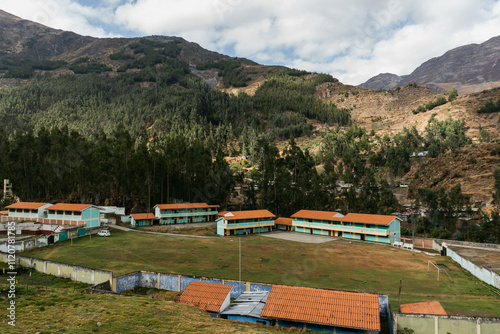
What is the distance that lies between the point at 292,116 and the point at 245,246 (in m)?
157

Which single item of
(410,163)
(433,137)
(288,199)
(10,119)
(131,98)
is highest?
(131,98)

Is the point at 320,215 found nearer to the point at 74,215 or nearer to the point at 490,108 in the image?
the point at 74,215

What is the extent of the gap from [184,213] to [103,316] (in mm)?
49511

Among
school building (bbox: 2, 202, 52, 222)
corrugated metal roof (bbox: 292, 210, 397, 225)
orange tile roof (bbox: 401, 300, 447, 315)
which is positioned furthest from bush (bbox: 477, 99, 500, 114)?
school building (bbox: 2, 202, 52, 222)

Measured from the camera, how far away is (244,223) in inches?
2347

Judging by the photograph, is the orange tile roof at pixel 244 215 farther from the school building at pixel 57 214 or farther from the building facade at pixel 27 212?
the building facade at pixel 27 212

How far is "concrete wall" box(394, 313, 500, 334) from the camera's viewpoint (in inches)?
698

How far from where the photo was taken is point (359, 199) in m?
70.3

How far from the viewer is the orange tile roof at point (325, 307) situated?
18.7 metres

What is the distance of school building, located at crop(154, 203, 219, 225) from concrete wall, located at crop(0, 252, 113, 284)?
32.3 m

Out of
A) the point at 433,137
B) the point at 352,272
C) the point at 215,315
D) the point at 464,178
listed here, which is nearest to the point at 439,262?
the point at 352,272

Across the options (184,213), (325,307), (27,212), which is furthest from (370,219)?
(27,212)

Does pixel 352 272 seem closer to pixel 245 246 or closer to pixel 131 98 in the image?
pixel 245 246

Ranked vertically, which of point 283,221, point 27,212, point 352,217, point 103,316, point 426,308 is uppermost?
point 27,212
